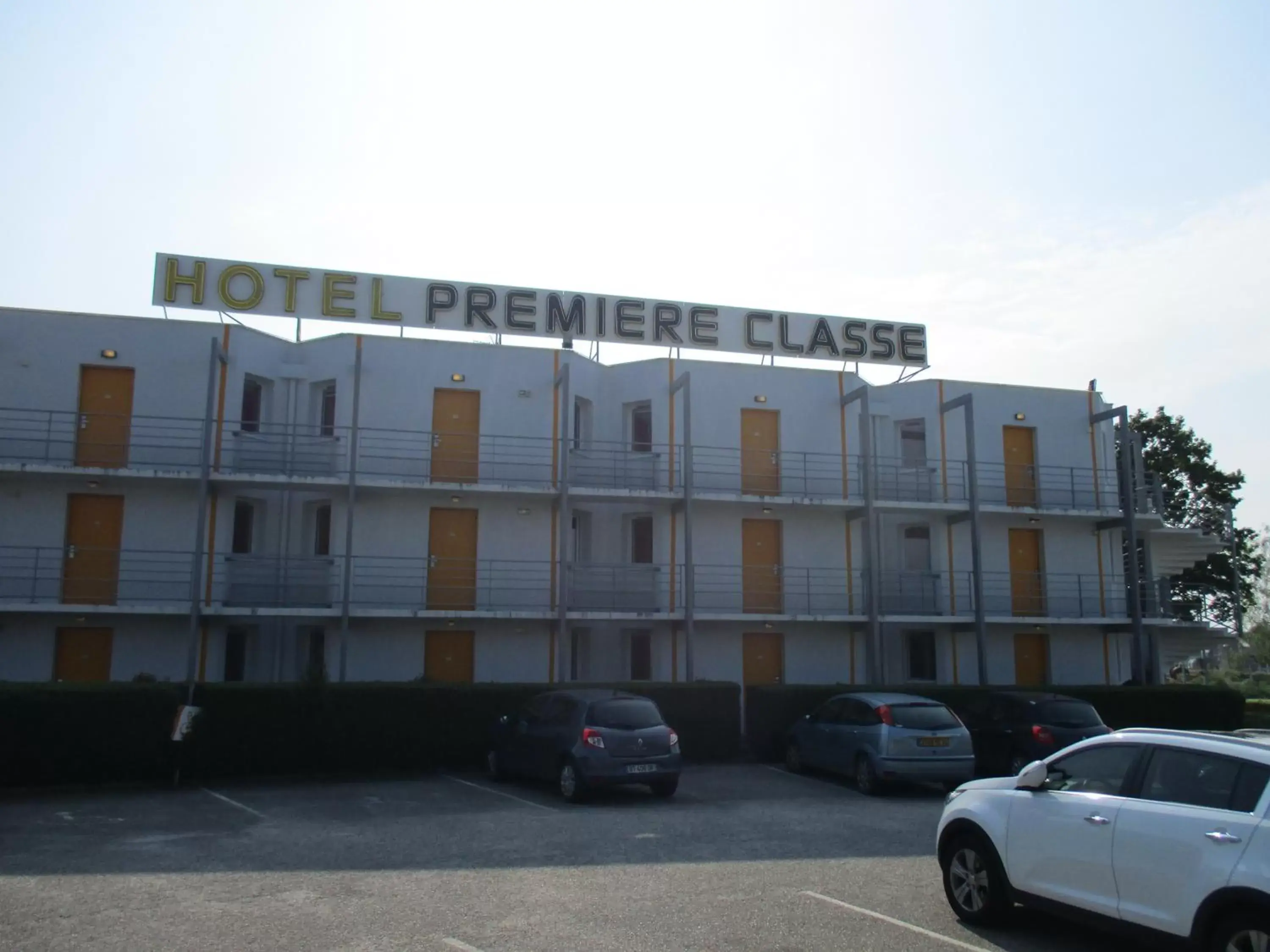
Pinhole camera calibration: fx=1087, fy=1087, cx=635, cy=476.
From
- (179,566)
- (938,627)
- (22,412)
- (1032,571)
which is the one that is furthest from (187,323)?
(1032,571)

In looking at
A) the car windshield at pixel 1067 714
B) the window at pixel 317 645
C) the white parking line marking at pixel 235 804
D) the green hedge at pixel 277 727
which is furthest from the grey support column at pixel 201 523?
the car windshield at pixel 1067 714

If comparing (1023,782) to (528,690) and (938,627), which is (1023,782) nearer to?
(528,690)

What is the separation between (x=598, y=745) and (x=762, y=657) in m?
11.1

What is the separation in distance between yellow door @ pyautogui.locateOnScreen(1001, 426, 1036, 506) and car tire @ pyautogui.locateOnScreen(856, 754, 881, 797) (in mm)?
12693

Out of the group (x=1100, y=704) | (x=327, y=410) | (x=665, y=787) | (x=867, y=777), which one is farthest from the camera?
(x=327, y=410)

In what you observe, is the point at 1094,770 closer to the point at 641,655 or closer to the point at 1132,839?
the point at 1132,839

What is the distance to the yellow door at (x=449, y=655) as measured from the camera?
23094 millimetres

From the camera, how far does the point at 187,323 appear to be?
22359mm

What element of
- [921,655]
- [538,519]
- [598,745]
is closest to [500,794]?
[598,745]

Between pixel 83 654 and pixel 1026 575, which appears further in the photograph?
pixel 1026 575

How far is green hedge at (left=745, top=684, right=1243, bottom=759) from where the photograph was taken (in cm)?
2048

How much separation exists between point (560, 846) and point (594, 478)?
1403 centimetres

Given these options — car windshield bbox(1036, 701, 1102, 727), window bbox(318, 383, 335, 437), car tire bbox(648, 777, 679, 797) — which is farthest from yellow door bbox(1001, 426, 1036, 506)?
window bbox(318, 383, 335, 437)

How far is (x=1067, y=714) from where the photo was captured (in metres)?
17.4
